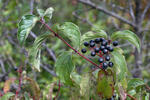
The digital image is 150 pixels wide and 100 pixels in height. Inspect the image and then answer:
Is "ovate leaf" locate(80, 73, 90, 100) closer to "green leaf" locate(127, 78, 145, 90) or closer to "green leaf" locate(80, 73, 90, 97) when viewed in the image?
"green leaf" locate(80, 73, 90, 97)

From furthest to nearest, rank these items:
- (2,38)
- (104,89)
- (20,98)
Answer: (2,38), (20,98), (104,89)

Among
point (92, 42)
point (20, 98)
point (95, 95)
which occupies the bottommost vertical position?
point (20, 98)

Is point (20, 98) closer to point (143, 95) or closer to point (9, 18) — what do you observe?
point (143, 95)

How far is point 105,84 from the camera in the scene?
123 centimetres

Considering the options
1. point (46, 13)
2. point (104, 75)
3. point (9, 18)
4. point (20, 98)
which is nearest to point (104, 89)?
point (104, 75)

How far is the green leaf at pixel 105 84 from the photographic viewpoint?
123 centimetres

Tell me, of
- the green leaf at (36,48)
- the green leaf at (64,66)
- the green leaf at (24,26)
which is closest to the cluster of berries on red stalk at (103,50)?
the green leaf at (64,66)

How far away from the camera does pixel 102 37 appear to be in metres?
1.34

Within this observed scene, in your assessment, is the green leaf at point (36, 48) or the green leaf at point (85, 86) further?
the green leaf at point (85, 86)

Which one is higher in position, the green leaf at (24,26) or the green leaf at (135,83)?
the green leaf at (24,26)

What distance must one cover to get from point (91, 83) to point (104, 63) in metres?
0.17

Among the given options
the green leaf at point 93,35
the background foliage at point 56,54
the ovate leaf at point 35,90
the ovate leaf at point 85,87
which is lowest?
the background foliage at point 56,54

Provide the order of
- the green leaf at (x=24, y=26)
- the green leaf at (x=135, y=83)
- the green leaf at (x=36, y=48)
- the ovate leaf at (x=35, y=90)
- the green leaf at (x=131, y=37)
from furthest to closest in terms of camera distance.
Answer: the ovate leaf at (x=35, y=90) → the green leaf at (x=135, y=83) → the green leaf at (x=131, y=37) → the green leaf at (x=36, y=48) → the green leaf at (x=24, y=26)

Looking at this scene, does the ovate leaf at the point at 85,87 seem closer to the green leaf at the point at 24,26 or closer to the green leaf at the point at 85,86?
the green leaf at the point at 85,86
